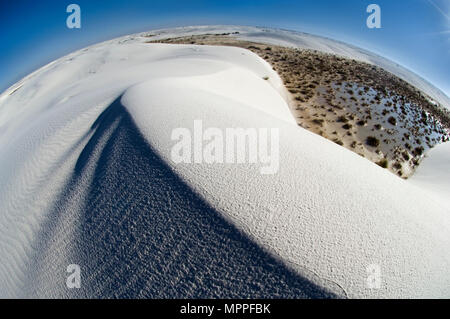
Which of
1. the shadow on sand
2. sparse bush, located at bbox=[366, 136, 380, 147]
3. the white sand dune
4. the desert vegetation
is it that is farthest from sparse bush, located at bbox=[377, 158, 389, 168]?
the shadow on sand

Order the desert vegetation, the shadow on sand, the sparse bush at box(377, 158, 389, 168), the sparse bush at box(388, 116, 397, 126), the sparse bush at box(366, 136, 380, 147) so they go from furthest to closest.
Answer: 1. the sparse bush at box(388, 116, 397, 126)
2. the sparse bush at box(366, 136, 380, 147)
3. the desert vegetation
4. the sparse bush at box(377, 158, 389, 168)
5. the shadow on sand

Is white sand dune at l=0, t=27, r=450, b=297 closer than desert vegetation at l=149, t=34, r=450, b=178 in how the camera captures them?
Yes

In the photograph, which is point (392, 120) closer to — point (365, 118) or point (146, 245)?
point (365, 118)

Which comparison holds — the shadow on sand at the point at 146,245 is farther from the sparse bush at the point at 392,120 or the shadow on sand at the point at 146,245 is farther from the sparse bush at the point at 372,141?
the sparse bush at the point at 392,120

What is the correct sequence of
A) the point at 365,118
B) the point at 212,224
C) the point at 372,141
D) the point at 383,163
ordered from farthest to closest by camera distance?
the point at 365,118 < the point at 372,141 < the point at 383,163 < the point at 212,224

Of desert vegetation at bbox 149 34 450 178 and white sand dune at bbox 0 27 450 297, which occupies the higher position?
desert vegetation at bbox 149 34 450 178

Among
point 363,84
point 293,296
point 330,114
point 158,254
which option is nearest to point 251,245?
point 293,296

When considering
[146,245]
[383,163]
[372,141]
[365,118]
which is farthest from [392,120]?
[146,245]

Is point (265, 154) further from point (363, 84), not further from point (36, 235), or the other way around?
point (363, 84)

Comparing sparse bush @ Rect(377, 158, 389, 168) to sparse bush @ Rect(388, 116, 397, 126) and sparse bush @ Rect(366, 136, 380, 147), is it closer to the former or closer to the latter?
sparse bush @ Rect(366, 136, 380, 147)
